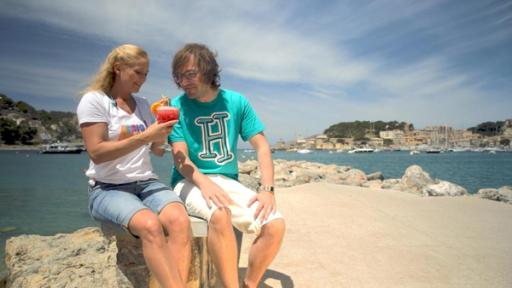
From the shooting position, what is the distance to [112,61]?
232cm

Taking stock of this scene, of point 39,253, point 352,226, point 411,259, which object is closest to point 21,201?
point 39,253

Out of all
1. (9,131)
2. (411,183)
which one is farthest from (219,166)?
(9,131)

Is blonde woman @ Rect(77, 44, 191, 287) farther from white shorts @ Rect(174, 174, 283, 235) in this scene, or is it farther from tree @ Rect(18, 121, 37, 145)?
tree @ Rect(18, 121, 37, 145)

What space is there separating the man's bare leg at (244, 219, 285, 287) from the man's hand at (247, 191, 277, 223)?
71 mm

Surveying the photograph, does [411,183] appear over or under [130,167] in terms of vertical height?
under

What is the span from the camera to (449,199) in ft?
24.3

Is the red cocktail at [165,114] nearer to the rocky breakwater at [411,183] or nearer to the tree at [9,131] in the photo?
the rocky breakwater at [411,183]

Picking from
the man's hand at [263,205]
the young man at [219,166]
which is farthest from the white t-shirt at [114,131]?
the man's hand at [263,205]

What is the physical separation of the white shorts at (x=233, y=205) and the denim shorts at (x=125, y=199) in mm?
155

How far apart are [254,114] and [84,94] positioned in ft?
4.41

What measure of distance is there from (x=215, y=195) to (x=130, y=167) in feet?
2.19

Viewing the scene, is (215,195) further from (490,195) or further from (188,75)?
(490,195)

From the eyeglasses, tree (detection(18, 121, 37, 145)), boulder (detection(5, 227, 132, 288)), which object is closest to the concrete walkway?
boulder (detection(5, 227, 132, 288))

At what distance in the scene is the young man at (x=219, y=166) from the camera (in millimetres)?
2121
